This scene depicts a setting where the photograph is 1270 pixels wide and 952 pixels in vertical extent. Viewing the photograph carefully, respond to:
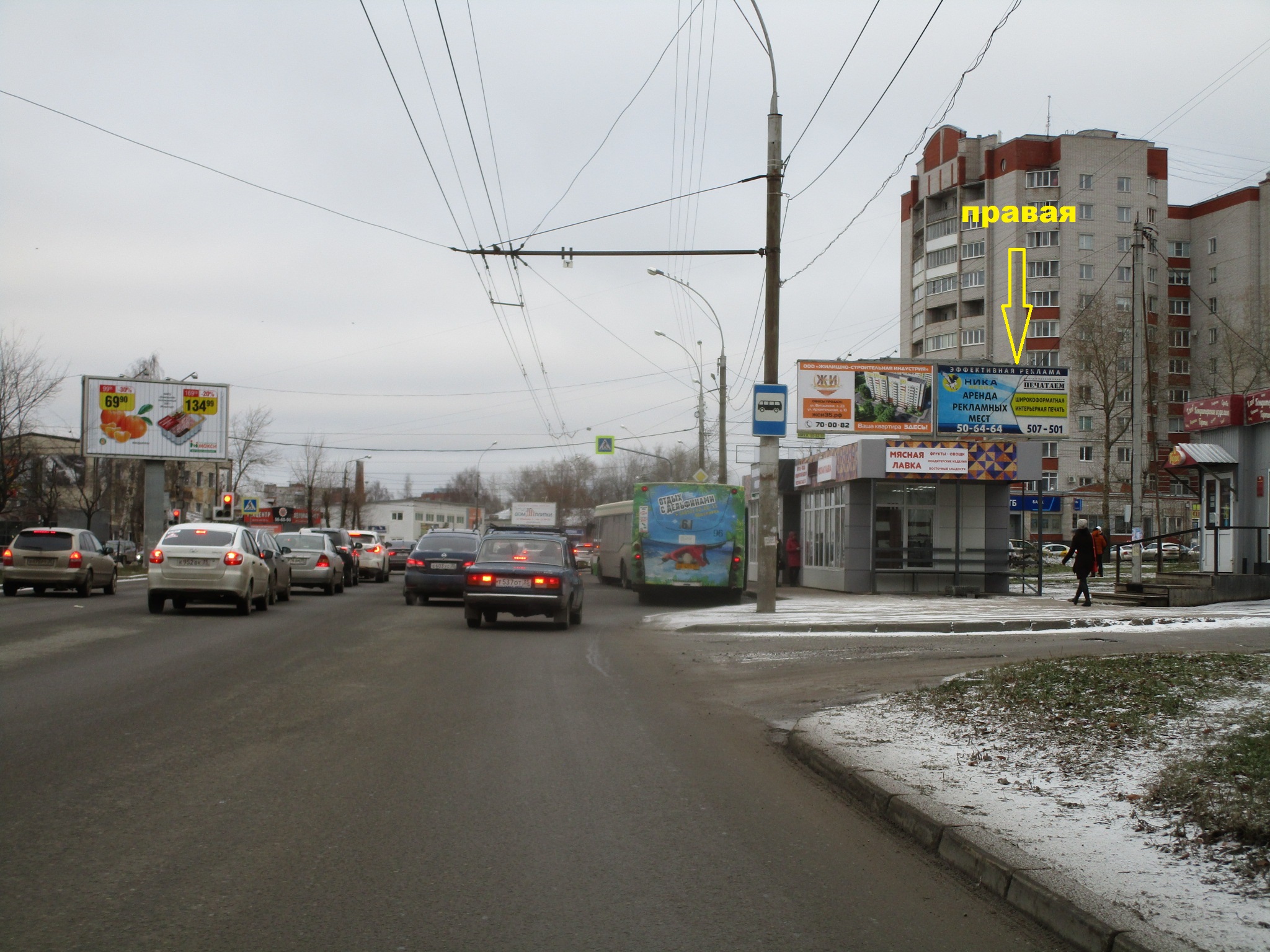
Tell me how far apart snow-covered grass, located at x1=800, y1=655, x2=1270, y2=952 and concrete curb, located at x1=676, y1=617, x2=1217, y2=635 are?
24.2 feet

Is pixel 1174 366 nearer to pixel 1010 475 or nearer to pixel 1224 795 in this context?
pixel 1010 475

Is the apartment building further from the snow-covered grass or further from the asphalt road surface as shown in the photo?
the asphalt road surface

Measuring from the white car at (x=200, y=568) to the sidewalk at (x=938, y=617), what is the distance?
24.1ft

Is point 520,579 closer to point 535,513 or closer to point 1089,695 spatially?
point 1089,695

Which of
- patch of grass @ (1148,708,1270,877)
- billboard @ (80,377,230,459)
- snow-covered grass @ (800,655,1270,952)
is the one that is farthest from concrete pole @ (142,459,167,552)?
patch of grass @ (1148,708,1270,877)

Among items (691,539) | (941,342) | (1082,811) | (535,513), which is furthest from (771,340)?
(941,342)

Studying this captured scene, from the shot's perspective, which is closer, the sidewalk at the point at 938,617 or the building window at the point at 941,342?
the sidewalk at the point at 938,617

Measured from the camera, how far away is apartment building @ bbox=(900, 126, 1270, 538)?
7775 centimetres

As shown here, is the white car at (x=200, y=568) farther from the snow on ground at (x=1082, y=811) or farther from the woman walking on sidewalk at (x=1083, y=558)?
the woman walking on sidewalk at (x=1083, y=558)

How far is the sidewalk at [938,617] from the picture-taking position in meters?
18.8

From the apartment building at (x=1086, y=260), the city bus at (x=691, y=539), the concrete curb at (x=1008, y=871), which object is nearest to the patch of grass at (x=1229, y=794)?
the concrete curb at (x=1008, y=871)

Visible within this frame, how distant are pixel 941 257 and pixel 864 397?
55.0 m

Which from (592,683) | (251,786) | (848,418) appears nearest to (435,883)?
(251,786)

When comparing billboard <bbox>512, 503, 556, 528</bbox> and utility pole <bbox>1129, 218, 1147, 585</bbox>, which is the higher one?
utility pole <bbox>1129, 218, 1147, 585</bbox>
